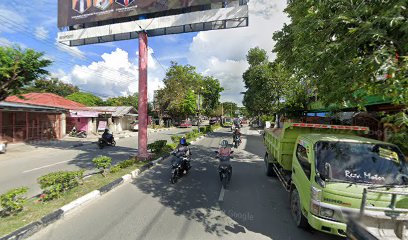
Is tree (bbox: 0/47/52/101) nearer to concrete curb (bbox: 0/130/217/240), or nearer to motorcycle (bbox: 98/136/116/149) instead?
motorcycle (bbox: 98/136/116/149)

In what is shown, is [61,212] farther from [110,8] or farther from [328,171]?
[110,8]

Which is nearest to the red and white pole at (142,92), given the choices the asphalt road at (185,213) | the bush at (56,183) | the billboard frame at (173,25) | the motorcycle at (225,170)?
the billboard frame at (173,25)

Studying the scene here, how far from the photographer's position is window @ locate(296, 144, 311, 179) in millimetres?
4591

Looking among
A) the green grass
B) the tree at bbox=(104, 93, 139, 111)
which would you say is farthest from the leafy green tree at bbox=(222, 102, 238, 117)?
the green grass

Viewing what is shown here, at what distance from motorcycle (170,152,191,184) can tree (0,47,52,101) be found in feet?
34.1

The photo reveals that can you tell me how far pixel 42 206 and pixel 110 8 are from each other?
388 inches

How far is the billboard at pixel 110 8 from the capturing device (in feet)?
36.6

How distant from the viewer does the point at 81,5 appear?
1289cm

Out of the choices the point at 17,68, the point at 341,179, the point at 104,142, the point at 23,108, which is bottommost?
the point at 104,142

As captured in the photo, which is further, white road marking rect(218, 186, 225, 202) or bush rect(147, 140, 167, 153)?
bush rect(147, 140, 167, 153)

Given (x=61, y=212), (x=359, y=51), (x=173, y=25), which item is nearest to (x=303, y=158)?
(x=359, y=51)

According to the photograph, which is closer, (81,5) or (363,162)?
(363,162)

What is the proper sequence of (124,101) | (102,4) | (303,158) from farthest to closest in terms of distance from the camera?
(124,101) < (102,4) < (303,158)

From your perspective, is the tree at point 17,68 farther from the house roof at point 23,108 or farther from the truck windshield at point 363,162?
the truck windshield at point 363,162
